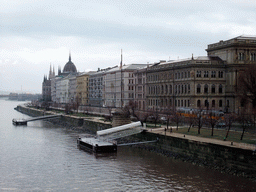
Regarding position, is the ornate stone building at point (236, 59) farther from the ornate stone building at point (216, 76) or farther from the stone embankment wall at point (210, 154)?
the stone embankment wall at point (210, 154)

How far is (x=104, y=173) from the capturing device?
2057 inches

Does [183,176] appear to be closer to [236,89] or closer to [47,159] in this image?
[47,159]

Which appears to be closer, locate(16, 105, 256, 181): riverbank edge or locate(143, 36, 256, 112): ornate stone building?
locate(16, 105, 256, 181): riverbank edge

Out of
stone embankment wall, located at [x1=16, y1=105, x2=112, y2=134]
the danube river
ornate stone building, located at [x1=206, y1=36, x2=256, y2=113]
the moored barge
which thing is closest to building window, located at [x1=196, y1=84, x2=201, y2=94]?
ornate stone building, located at [x1=206, y1=36, x2=256, y2=113]

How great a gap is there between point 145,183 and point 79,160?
1576 cm

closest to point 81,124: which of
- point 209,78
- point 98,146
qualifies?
point 209,78

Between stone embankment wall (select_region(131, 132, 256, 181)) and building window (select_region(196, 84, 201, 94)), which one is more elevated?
building window (select_region(196, 84, 201, 94))

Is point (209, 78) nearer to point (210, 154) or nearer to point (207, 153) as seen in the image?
point (207, 153)

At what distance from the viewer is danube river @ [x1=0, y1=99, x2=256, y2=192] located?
45844 millimetres

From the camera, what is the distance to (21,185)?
46.5m

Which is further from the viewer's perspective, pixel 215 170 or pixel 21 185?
pixel 215 170

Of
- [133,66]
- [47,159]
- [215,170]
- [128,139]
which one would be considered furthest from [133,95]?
[215,170]

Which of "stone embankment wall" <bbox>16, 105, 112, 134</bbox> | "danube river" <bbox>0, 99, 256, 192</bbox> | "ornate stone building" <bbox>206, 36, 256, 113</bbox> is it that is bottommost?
"danube river" <bbox>0, 99, 256, 192</bbox>

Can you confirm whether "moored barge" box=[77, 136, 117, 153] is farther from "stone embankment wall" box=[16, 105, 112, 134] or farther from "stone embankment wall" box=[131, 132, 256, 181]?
"stone embankment wall" box=[16, 105, 112, 134]
